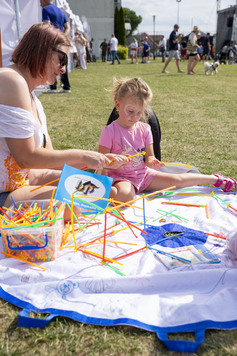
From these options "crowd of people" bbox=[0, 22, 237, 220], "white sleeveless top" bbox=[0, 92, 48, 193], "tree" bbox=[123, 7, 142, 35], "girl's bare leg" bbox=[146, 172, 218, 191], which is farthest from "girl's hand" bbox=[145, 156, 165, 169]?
"tree" bbox=[123, 7, 142, 35]

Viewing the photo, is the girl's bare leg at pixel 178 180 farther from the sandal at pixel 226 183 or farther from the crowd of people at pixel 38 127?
the crowd of people at pixel 38 127

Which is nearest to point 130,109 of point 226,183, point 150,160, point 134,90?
point 134,90

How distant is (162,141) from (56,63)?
94.3 inches

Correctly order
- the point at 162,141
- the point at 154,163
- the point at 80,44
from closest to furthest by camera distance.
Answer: the point at 154,163, the point at 162,141, the point at 80,44

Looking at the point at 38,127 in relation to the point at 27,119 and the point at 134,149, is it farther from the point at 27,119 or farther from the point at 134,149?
the point at 134,149

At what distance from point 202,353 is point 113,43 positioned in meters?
19.1

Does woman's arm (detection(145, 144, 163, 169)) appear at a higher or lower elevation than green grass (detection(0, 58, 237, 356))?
higher

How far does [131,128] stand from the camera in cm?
268

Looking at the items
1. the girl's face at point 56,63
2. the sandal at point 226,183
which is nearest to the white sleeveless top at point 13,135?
the girl's face at point 56,63

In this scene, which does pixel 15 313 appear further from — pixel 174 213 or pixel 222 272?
pixel 174 213

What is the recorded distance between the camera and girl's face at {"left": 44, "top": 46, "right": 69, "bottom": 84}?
1.92 meters

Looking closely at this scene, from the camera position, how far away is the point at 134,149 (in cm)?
265

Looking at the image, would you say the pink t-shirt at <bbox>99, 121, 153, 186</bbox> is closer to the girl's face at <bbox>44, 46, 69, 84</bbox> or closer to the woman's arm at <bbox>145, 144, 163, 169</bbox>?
the woman's arm at <bbox>145, 144, 163, 169</bbox>

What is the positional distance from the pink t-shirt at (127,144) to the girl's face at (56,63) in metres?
0.73
